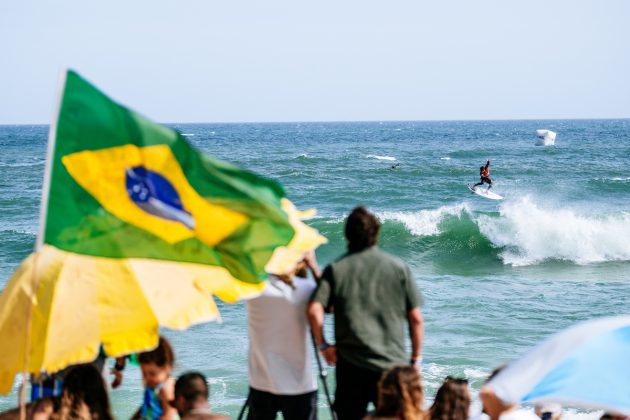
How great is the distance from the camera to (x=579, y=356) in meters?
3.63

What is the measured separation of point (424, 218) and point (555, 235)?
450 cm

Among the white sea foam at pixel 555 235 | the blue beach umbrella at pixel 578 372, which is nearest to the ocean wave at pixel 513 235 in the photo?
the white sea foam at pixel 555 235

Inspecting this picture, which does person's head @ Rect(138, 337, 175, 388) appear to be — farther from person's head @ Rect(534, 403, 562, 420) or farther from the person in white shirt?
person's head @ Rect(534, 403, 562, 420)

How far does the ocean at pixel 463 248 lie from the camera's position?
35.6 ft

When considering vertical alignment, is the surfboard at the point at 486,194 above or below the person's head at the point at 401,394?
below

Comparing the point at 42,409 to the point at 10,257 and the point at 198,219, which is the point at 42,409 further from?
the point at 10,257

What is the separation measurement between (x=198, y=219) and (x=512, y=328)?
9020 mm

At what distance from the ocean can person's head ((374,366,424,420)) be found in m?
5.09

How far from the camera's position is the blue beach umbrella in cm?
357

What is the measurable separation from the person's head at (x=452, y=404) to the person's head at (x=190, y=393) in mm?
1020

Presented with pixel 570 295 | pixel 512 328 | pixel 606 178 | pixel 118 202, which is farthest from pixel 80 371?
pixel 606 178

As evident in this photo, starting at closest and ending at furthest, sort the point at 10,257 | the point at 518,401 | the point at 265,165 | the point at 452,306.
A: the point at 518,401, the point at 452,306, the point at 10,257, the point at 265,165

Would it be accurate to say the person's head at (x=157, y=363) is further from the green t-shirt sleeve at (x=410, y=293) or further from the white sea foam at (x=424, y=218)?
the white sea foam at (x=424, y=218)

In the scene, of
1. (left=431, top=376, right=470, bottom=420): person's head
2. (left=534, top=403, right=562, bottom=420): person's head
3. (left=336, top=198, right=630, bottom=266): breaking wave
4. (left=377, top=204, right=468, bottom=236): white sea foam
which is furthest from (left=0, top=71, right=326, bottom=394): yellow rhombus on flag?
(left=377, top=204, right=468, bottom=236): white sea foam
